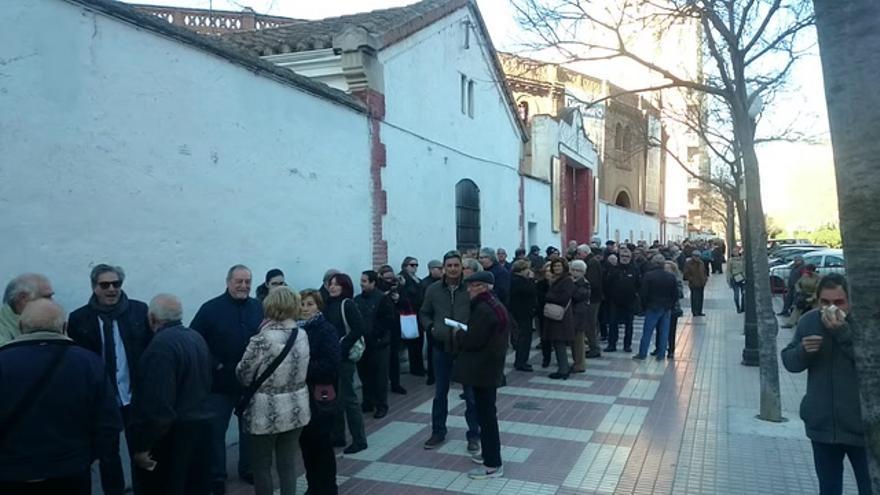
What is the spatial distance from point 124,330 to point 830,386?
4587 millimetres

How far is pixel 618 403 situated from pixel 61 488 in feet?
20.5

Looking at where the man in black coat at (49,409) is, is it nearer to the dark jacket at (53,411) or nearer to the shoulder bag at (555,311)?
the dark jacket at (53,411)

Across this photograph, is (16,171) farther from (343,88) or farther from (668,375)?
(668,375)

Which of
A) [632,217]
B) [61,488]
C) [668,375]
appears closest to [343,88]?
[668,375]

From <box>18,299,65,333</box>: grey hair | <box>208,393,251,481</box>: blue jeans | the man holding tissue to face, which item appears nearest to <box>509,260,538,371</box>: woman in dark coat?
<box>208,393,251,481</box>: blue jeans

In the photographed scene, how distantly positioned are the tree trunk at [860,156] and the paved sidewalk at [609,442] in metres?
3.22

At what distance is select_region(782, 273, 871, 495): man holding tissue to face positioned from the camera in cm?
383

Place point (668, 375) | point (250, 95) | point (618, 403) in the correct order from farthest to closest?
1. point (668, 375)
2. point (618, 403)
3. point (250, 95)

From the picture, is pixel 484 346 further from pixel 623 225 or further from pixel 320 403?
pixel 623 225

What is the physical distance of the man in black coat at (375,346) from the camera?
293 inches

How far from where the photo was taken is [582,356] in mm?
10039

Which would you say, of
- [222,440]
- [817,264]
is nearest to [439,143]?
[222,440]

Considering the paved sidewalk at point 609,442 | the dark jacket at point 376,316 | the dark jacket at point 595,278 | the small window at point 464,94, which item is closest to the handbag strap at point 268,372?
the paved sidewalk at point 609,442

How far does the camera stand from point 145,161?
5824 mm
